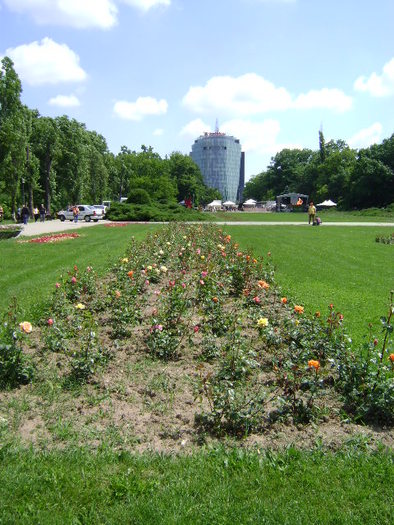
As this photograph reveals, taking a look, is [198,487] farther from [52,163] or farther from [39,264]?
[52,163]

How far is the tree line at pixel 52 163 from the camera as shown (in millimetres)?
27219

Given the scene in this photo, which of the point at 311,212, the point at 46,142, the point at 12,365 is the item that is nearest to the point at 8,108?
the point at 311,212

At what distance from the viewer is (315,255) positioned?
46.3ft

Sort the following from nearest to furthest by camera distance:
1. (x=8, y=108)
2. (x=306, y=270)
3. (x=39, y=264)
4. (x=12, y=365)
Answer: (x=12, y=365) → (x=306, y=270) → (x=39, y=264) → (x=8, y=108)

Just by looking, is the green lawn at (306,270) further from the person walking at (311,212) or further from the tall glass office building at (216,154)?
the tall glass office building at (216,154)

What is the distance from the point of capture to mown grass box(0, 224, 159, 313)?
817 centimetres

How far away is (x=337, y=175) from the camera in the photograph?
81.9 meters

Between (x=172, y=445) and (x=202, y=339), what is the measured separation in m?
2.04

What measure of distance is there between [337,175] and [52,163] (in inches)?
1967

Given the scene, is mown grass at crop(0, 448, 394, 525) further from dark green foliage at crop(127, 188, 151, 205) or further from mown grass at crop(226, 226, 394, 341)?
dark green foliage at crop(127, 188, 151, 205)

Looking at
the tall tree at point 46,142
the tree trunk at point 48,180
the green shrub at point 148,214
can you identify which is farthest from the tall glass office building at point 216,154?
the green shrub at point 148,214

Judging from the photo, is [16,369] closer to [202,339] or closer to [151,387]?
[151,387]

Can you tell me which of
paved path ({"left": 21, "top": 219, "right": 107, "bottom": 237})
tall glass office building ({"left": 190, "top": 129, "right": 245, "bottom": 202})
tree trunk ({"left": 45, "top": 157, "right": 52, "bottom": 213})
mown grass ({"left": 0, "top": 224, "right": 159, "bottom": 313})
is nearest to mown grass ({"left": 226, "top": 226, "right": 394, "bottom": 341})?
mown grass ({"left": 0, "top": 224, "right": 159, "bottom": 313})

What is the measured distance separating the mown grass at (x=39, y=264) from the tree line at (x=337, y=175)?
5770 cm
